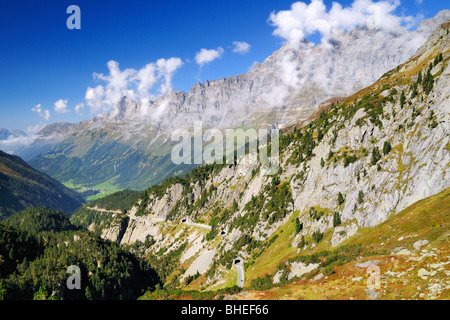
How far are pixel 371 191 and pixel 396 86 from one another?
66.5 m

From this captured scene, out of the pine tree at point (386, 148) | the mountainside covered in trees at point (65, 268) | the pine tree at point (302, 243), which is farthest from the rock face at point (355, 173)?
the mountainside covered in trees at point (65, 268)

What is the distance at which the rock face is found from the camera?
75.7 meters

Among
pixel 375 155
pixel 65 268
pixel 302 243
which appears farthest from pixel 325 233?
pixel 65 268

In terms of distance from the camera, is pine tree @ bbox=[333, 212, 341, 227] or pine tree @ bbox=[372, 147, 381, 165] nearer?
pine tree @ bbox=[333, 212, 341, 227]

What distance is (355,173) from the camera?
9750 centimetres

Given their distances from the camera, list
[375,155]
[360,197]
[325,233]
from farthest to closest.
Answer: [375,155], [325,233], [360,197]

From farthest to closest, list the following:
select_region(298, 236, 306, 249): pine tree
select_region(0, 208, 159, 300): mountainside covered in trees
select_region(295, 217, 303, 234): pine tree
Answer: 1. select_region(0, 208, 159, 300): mountainside covered in trees
2. select_region(295, 217, 303, 234): pine tree
3. select_region(298, 236, 306, 249): pine tree

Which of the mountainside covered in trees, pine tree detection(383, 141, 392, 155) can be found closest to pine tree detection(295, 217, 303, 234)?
pine tree detection(383, 141, 392, 155)

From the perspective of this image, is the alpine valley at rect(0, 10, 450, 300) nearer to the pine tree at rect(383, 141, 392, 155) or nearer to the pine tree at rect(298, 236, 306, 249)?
the pine tree at rect(383, 141, 392, 155)

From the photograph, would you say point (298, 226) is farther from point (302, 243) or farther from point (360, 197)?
point (360, 197)

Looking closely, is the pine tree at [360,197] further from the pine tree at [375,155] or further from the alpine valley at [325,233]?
the pine tree at [375,155]

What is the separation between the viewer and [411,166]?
7800cm
